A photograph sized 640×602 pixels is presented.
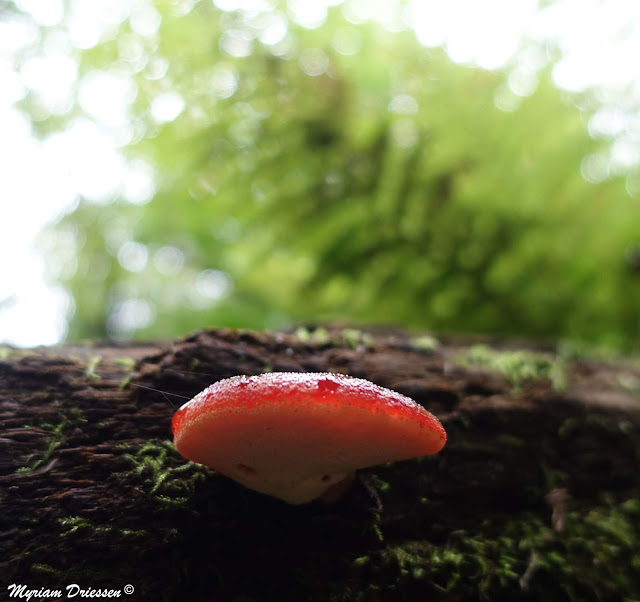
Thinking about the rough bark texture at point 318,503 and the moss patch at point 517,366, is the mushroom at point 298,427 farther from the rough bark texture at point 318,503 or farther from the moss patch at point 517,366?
the moss patch at point 517,366

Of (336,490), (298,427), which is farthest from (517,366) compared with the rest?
(298,427)

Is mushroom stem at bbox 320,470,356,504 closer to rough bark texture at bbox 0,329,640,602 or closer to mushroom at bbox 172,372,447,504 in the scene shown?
rough bark texture at bbox 0,329,640,602

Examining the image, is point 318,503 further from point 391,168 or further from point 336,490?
point 391,168

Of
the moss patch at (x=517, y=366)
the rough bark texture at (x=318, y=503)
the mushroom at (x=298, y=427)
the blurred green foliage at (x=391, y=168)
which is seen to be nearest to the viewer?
the mushroom at (x=298, y=427)

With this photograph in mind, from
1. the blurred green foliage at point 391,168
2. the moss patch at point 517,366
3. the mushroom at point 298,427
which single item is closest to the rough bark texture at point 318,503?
the moss patch at point 517,366

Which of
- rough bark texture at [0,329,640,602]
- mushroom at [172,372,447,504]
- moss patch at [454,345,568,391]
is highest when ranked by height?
mushroom at [172,372,447,504]

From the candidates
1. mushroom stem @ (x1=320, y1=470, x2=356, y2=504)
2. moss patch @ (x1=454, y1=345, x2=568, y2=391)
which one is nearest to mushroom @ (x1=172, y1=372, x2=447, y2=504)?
mushroom stem @ (x1=320, y1=470, x2=356, y2=504)
